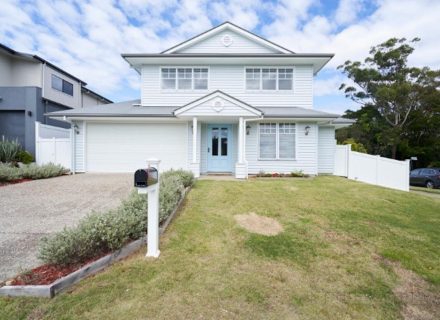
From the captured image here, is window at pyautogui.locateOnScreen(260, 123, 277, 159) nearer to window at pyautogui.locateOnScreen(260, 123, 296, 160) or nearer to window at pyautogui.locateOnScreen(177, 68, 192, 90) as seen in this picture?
window at pyautogui.locateOnScreen(260, 123, 296, 160)

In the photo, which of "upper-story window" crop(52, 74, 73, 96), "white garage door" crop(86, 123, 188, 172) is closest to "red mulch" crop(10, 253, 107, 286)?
"white garage door" crop(86, 123, 188, 172)

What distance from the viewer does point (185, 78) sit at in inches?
539

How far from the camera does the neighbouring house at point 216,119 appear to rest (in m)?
11.9

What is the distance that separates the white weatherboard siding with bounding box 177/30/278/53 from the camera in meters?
14.2

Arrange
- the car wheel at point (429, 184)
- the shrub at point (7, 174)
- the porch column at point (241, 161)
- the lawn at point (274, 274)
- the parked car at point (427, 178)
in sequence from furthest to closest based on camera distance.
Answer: the car wheel at point (429, 184) → the parked car at point (427, 178) → the porch column at point (241, 161) → the shrub at point (7, 174) → the lawn at point (274, 274)

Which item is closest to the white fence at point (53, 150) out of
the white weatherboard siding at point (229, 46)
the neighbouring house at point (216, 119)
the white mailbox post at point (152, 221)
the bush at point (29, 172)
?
the neighbouring house at point (216, 119)

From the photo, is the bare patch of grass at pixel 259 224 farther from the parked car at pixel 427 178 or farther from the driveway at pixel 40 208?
the parked car at pixel 427 178

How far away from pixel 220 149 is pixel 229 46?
626cm

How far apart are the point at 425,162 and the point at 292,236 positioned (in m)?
31.0

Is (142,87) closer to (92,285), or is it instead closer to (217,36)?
(217,36)

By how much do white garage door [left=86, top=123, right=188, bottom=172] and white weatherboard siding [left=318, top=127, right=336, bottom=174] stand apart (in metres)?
7.27

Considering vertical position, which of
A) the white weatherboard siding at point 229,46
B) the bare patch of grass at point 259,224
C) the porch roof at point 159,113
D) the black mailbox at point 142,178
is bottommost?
the bare patch of grass at point 259,224

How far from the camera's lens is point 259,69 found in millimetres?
13602

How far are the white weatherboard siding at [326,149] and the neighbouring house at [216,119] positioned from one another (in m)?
0.05
